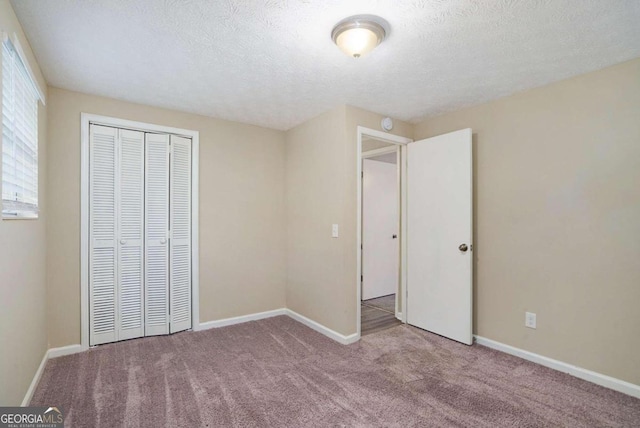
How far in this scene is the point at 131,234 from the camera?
3158mm

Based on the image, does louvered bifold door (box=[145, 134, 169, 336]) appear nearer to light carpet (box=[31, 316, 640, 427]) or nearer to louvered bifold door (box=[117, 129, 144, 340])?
louvered bifold door (box=[117, 129, 144, 340])

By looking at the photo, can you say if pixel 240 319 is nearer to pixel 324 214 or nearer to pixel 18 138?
pixel 324 214

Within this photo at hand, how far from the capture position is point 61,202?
2824 mm

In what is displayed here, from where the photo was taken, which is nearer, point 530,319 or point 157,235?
point 530,319

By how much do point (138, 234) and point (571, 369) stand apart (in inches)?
156

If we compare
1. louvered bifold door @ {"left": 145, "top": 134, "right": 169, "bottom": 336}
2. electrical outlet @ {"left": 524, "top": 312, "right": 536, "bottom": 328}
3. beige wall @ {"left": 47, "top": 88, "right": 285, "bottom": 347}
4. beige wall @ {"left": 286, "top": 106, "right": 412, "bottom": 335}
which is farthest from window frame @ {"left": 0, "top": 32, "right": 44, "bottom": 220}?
electrical outlet @ {"left": 524, "top": 312, "right": 536, "bottom": 328}

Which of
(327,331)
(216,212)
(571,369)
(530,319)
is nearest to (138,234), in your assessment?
(216,212)

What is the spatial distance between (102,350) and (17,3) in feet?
8.79

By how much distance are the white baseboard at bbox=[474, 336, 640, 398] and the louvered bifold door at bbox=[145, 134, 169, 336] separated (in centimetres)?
320

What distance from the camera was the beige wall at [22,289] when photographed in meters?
1.66

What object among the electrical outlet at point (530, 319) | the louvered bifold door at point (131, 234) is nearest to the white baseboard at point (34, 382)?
the louvered bifold door at point (131, 234)

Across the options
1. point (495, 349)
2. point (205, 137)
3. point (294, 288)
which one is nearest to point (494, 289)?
point (495, 349)

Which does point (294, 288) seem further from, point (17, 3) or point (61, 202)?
point (17, 3)

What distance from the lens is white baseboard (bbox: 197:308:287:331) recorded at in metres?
3.54
